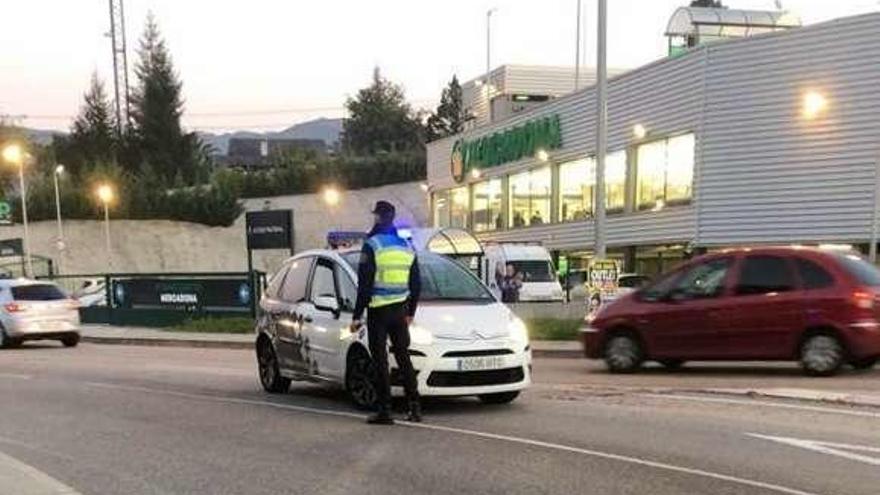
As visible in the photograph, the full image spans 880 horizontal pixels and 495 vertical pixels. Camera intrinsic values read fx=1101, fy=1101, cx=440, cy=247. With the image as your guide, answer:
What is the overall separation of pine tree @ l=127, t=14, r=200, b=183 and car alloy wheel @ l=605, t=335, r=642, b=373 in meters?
72.8

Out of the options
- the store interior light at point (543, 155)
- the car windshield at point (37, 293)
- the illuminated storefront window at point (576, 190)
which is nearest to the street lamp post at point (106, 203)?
the store interior light at point (543, 155)

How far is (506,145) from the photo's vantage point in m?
48.5

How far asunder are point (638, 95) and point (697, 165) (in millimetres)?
4807

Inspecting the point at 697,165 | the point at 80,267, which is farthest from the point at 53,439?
the point at 80,267

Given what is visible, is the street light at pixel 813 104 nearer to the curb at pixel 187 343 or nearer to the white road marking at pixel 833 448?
the curb at pixel 187 343

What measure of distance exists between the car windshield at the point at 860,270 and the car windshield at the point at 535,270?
20176 mm

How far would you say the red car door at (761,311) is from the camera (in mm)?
13844

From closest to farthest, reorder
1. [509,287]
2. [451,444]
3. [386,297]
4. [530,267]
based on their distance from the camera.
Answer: [451,444], [386,297], [509,287], [530,267]

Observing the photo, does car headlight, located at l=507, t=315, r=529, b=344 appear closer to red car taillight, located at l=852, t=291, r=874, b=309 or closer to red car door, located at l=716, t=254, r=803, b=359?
red car door, located at l=716, t=254, r=803, b=359

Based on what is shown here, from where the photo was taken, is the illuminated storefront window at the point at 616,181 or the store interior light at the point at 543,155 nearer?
the illuminated storefront window at the point at 616,181

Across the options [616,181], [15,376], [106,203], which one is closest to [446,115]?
[106,203]

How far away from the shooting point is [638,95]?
36.9 meters

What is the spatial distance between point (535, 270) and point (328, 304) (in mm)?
24087

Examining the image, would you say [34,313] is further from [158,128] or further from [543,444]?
[158,128]
